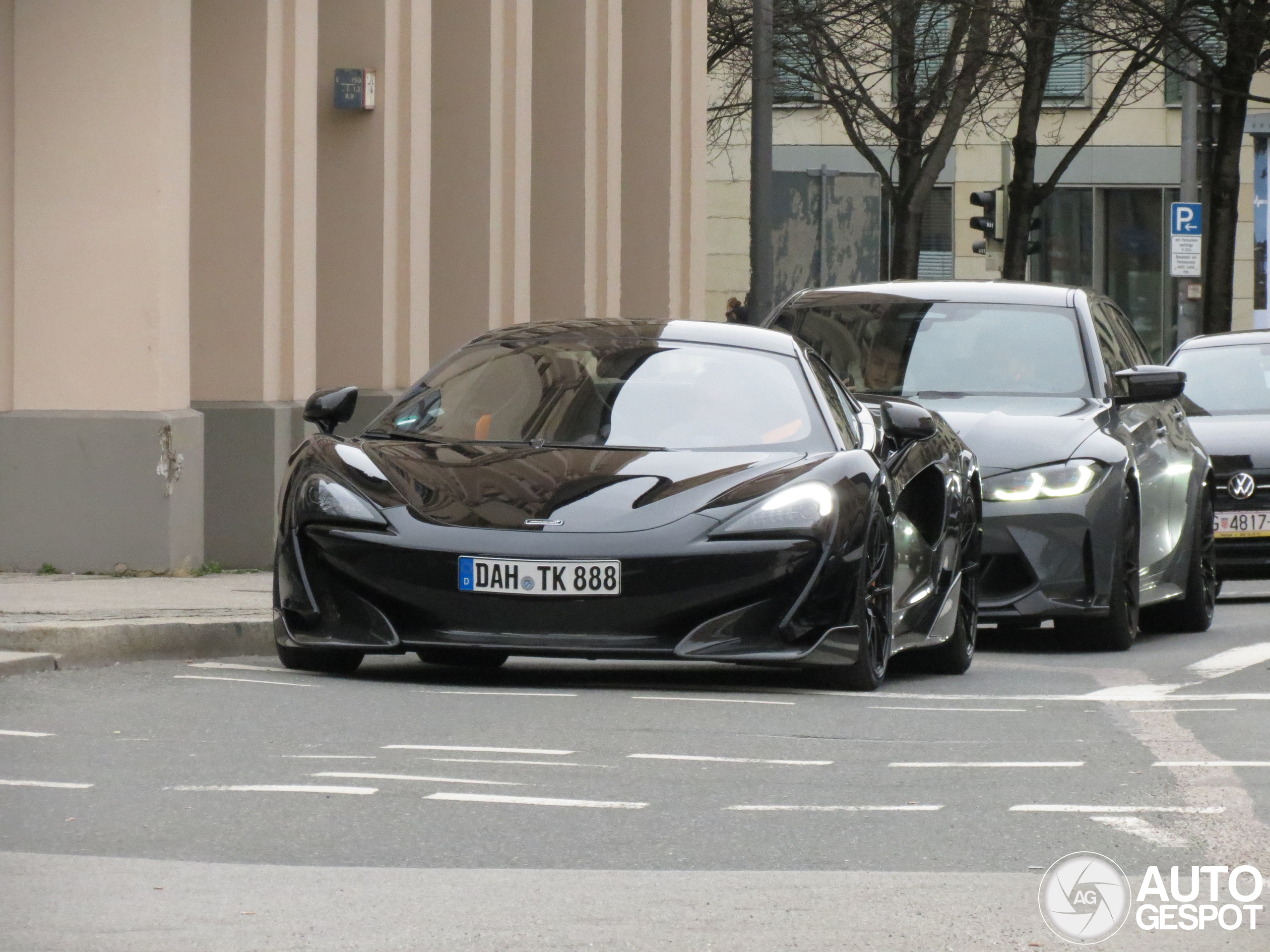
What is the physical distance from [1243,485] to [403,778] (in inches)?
391

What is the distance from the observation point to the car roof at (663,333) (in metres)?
10.4

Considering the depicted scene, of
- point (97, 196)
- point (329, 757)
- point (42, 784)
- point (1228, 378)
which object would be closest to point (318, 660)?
point (329, 757)

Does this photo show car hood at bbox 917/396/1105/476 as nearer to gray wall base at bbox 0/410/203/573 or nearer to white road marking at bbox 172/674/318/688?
white road marking at bbox 172/674/318/688

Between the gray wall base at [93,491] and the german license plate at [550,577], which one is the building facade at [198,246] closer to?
the gray wall base at [93,491]

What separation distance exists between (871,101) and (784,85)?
239 cm

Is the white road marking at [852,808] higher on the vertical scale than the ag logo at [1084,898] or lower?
lower

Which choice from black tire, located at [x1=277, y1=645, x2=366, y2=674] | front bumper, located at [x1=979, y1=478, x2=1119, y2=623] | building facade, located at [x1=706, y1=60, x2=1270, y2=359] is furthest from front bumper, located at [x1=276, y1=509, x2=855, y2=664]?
building facade, located at [x1=706, y1=60, x2=1270, y2=359]

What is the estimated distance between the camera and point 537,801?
21.7ft

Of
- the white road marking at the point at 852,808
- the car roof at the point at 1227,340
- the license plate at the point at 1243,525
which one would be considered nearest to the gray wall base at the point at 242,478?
the license plate at the point at 1243,525

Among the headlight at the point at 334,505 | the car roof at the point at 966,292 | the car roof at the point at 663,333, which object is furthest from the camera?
the car roof at the point at 966,292

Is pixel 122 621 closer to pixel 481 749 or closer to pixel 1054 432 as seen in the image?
pixel 481 749

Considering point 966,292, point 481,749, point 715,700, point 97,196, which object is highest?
point 97,196
